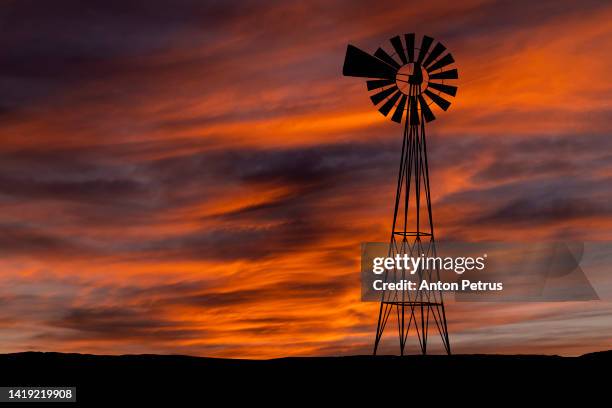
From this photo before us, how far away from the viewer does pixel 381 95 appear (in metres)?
31.4

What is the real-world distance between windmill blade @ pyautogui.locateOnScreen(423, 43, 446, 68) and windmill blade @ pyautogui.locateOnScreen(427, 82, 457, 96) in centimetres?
74

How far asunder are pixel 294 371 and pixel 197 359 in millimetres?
3991

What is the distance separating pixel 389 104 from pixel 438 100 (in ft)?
5.69

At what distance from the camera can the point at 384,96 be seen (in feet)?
103

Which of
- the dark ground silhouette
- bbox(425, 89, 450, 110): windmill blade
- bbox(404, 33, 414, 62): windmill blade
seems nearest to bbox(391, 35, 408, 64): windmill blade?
bbox(404, 33, 414, 62): windmill blade

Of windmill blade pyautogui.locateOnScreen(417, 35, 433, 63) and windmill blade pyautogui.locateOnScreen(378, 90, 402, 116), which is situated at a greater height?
windmill blade pyautogui.locateOnScreen(417, 35, 433, 63)

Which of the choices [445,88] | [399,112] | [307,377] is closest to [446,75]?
[445,88]

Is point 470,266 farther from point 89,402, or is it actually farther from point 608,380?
point 89,402

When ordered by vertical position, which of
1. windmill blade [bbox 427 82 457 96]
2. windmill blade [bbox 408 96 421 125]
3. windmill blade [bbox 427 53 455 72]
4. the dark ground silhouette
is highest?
windmill blade [bbox 427 53 455 72]

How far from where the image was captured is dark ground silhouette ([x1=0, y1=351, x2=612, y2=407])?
26.4m

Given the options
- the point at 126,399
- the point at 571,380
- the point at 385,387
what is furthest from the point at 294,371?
the point at 571,380

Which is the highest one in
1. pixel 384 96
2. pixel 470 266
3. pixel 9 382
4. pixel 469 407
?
pixel 384 96

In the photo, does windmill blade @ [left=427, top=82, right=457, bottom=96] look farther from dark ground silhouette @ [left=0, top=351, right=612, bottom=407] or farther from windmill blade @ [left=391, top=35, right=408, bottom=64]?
dark ground silhouette @ [left=0, top=351, right=612, bottom=407]

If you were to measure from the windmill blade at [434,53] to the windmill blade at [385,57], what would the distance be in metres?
0.99
